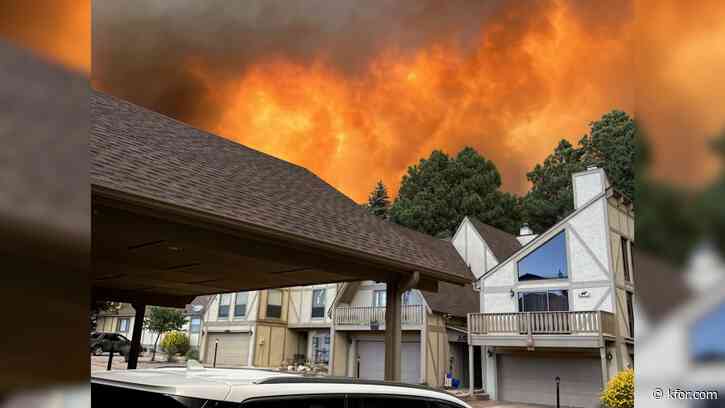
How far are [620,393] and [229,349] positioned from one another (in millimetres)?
23212

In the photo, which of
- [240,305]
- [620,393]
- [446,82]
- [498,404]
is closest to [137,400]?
[446,82]

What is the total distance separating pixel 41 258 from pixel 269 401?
1313 millimetres

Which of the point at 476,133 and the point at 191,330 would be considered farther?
the point at 191,330

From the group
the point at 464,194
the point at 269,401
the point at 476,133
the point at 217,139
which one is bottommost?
the point at 269,401

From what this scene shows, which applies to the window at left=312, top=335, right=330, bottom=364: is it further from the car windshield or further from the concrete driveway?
the car windshield

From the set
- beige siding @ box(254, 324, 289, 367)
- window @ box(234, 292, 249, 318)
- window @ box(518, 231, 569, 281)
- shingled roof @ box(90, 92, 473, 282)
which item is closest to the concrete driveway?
window @ box(518, 231, 569, 281)

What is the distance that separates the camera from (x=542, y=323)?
18156mm

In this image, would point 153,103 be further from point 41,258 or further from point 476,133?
point 476,133

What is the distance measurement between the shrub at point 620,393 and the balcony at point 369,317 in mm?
11059

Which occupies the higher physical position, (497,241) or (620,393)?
(497,241)

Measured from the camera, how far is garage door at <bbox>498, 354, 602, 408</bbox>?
18.1 meters

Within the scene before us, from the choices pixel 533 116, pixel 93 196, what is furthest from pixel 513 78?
pixel 93 196

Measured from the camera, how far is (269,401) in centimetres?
241

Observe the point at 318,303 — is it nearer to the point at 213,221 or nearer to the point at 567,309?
the point at 567,309
